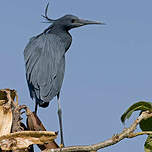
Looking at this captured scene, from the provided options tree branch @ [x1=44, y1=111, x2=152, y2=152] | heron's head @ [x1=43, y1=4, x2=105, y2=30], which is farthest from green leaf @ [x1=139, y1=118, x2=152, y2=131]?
heron's head @ [x1=43, y1=4, x2=105, y2=30]

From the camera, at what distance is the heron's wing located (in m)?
4.07

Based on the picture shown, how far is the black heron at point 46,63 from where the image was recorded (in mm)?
4040

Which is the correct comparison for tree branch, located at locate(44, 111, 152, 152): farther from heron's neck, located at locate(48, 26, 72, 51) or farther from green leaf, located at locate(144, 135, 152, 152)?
heron's neck, located at locate(48, 26, 72, 51)

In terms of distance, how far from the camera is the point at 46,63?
438cm

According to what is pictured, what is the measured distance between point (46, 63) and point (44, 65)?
0.04 m

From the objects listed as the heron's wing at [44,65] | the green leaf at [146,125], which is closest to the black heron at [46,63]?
the heron's wing at [44,65]

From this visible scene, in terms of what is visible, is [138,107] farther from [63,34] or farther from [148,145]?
[63,34]

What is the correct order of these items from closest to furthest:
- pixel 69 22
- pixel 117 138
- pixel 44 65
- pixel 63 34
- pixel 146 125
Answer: pixel 117 138 → pixel 146 125 → pixel 44 65 → pixel 63 34 → pixel 69 22

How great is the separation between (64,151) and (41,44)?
293 cm

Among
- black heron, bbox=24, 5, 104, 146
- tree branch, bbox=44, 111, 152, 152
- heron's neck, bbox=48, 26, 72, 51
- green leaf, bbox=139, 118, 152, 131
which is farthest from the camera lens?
heron's neck, bbox=48, 26, 72, 51

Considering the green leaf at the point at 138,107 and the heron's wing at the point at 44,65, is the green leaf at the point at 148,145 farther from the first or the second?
the heron's wing at the point at 44,65

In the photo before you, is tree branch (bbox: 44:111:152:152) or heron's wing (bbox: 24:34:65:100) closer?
tree branch (bbox: 44:111:152:152)

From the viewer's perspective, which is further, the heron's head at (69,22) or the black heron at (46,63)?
the heron's head at (69,22)

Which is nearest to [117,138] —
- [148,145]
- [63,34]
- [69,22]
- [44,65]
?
[148,145]
